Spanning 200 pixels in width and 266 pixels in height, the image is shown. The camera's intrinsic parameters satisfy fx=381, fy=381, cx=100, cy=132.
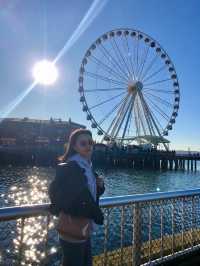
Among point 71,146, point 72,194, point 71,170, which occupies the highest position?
point 71,146

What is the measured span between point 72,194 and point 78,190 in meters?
0.05

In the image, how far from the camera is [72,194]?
271cm

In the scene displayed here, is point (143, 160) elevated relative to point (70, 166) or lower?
elevated

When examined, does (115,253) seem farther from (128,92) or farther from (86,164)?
(128,92)

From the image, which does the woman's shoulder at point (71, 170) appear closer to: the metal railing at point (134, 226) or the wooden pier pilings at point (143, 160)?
the metal railing at point (134, 226)

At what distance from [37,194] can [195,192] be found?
2449 centimetres

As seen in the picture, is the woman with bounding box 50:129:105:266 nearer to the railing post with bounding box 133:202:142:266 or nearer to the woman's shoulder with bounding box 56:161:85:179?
the woman's shoulder with bounding box 56:161:85:179

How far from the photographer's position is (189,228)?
543 centimetres

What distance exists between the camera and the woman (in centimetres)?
272

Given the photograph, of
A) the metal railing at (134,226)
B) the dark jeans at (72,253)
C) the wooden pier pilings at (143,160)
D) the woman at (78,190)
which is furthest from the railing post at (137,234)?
the wooden pier pilings at (143,160)

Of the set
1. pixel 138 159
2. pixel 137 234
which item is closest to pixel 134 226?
pixel 137 234

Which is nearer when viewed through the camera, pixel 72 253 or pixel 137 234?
pixel 72 253

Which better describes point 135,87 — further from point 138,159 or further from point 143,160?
point 143,160

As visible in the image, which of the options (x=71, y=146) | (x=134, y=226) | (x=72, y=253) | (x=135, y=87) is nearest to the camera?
(x=72, y=253)
